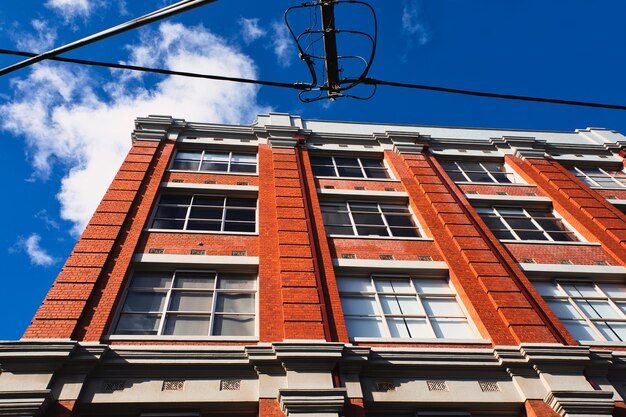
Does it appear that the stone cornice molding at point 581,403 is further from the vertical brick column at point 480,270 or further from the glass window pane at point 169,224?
the glass window pane at point 169,224

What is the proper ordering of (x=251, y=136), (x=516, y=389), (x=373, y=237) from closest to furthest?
(x=516, y=389) < (x=373, y=237) < (x=251, y=136)

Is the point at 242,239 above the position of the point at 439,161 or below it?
below

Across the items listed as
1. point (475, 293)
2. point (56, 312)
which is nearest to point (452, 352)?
point (475, 293)

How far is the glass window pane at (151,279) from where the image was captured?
11876 mm

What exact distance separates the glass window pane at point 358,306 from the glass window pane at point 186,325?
3.63 m

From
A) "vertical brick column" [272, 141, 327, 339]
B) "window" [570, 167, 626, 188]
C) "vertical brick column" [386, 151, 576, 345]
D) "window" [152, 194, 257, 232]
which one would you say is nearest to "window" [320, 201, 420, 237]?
"vertical brick column" [386, 151, 576, 345]

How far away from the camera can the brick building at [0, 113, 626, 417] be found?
29.3 feet

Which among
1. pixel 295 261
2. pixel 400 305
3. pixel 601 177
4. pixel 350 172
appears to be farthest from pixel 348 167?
pixel 601 177

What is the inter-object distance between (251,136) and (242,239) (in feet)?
24.8

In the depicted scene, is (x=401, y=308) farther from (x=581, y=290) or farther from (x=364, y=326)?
(x=581, y=290)

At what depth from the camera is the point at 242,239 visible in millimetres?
13391

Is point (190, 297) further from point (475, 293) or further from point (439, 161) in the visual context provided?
point (439, 161)

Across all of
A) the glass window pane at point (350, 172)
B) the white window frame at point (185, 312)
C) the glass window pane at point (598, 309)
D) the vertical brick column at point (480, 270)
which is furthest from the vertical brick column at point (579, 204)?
the white window frame at point (185, 312)

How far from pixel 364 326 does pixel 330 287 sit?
1.33 meters
